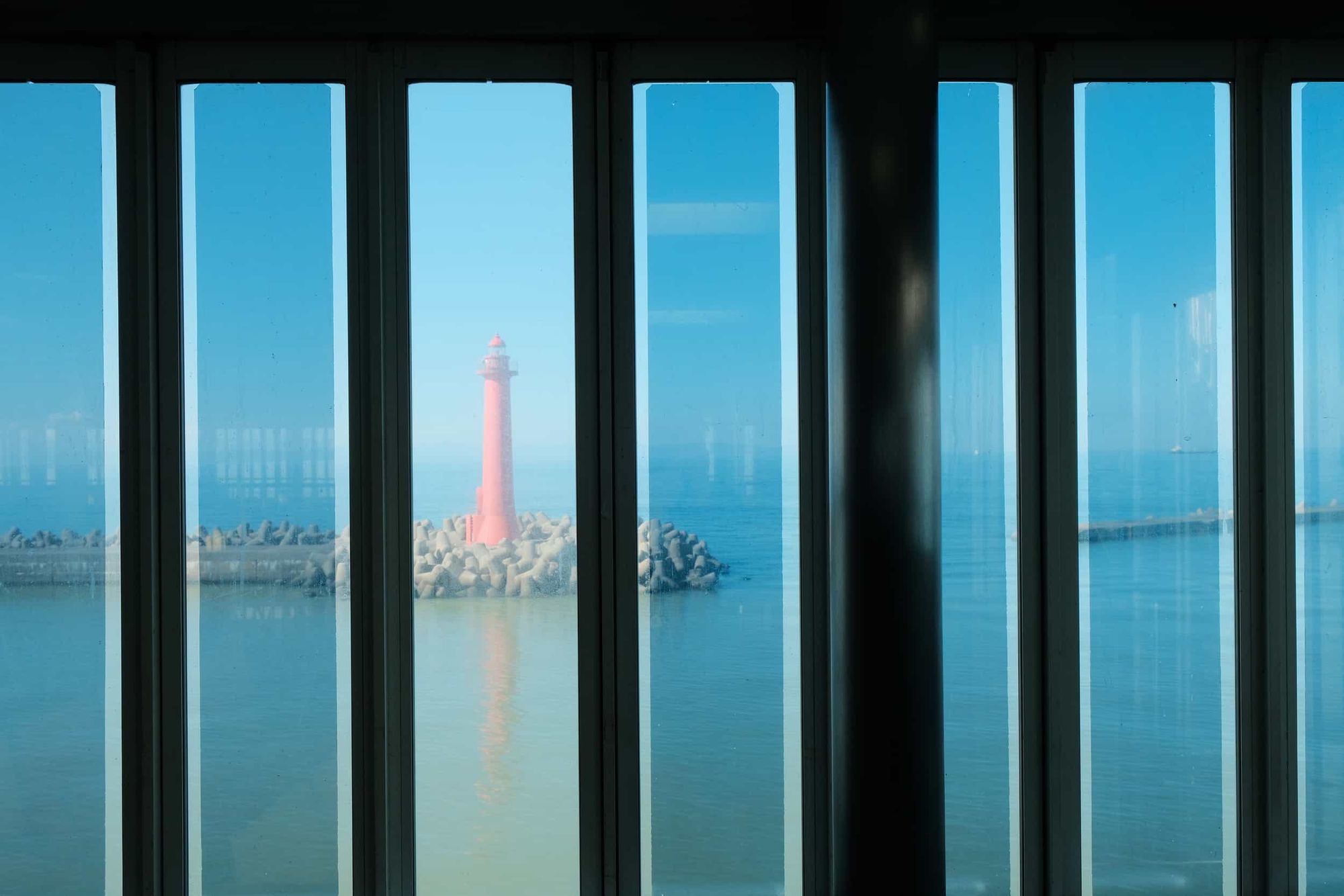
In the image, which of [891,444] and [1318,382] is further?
[1318,382]

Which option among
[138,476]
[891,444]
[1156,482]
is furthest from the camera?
[1156,482]

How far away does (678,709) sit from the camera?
304cm

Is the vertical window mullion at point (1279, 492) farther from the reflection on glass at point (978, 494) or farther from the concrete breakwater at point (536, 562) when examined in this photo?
the concrete breakwater at point (536, 562)

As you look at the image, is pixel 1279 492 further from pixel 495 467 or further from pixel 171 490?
pixel 171 490

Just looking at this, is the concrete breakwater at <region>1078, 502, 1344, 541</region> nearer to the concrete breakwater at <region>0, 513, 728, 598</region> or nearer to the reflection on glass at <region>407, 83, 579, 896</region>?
the concrete breakwater at <region>0, 513, 728, 598</region>

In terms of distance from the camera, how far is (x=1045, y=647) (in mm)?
3061

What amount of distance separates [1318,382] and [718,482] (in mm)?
1790

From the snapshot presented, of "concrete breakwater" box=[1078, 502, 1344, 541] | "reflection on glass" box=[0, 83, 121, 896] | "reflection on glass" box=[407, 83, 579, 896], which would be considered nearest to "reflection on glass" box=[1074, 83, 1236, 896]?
"concrete breakwater" box=[1078, 502, 1344, 541]

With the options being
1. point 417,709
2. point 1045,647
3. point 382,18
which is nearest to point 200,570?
point 417,709

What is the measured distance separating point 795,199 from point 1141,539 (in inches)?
56.1

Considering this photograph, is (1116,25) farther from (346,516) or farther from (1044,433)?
(346,516)

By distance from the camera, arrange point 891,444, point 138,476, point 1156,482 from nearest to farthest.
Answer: point 891,444 → point 138,476 → point 1156,482

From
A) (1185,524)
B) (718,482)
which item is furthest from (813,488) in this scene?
(1185,524)

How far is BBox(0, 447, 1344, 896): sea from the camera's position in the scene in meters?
2.99
